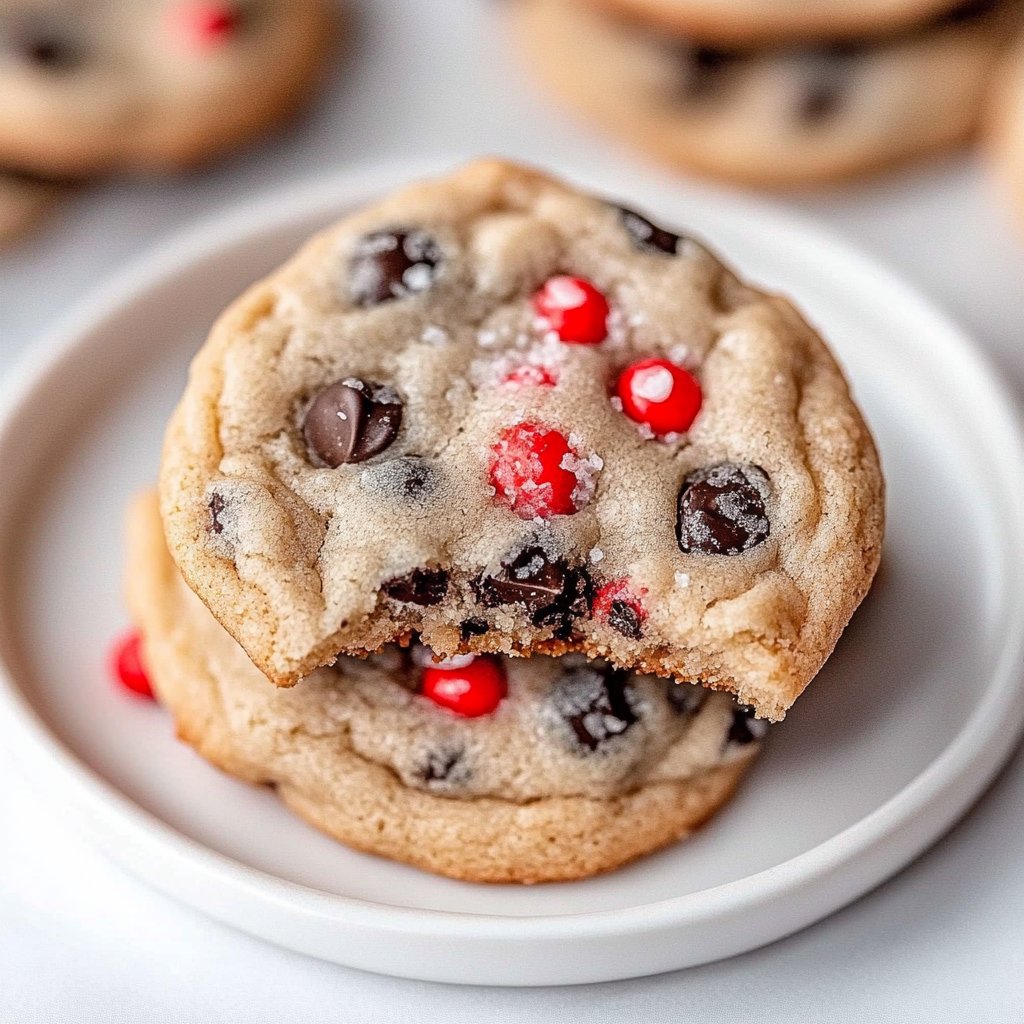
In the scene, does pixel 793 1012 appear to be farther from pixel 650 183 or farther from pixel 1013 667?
pixel 650 183

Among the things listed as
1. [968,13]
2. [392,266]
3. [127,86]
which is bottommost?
[127,86]

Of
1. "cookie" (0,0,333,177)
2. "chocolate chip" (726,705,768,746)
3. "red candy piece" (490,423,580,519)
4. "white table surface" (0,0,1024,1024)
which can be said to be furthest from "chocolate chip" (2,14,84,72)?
"chocolate chip" (726,705,768,746)

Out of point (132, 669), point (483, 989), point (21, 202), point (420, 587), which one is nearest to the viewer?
point (420, 587)

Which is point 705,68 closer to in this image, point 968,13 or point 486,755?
point 968,13

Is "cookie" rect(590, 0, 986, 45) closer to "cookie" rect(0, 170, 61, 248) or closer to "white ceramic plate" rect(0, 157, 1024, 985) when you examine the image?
"white ceramic plate" rect(0, 157, 1024, 985)

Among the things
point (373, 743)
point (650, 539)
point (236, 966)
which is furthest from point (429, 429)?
point (236, 966)

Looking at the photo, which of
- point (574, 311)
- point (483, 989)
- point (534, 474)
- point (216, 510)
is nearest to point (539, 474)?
point (534, 474)
